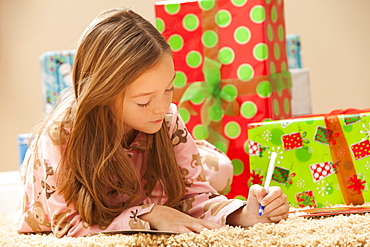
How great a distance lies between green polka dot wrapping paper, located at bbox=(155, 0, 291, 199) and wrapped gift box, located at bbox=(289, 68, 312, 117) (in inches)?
30.1

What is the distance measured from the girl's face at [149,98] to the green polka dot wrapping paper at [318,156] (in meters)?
0.35

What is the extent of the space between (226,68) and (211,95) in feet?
0.28

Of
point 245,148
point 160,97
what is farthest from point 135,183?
point 245,148

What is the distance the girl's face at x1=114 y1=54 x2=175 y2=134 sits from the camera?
0.97 m

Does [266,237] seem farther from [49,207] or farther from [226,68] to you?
[226,68]

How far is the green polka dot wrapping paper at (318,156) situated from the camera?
121 centimetres

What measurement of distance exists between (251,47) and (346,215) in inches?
23.0

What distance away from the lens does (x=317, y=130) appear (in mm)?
1239

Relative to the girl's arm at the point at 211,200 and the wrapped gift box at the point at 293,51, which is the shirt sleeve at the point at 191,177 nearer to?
the girl's arm at the point at 211,200

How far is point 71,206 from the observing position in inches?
39.5

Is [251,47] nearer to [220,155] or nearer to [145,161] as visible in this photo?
[220,155]

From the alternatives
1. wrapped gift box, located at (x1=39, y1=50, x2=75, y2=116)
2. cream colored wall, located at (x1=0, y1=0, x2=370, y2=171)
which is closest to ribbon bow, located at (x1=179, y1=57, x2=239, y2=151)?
wrapped gift box, located at (x1=39, y1=50, x2=75, y2=116)

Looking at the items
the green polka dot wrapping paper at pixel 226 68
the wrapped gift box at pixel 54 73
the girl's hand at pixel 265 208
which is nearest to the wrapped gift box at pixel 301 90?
the green polka dot wrapping paper at pixel 226 68

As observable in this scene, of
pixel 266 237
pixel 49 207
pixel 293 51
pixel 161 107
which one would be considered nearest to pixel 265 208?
pixel 266 237
